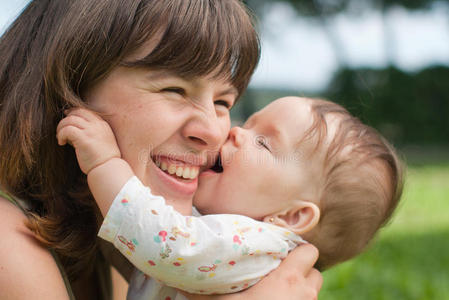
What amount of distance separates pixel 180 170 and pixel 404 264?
3.45 meters

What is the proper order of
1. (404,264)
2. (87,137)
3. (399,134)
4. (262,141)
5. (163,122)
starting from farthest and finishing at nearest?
(399,134) < (404,264) < (262,141) < (163,122) < (87,137)

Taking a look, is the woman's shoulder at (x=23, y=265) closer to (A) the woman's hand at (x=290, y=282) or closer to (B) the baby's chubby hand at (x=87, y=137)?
(B) the baby's chubby hand at (x=87, y=137)

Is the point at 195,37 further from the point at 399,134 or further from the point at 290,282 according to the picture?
the point at 399,134

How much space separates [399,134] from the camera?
17094 millimetres

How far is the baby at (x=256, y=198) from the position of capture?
178 cm

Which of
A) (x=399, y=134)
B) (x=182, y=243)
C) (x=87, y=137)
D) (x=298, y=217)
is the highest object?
(x=87, y=137)

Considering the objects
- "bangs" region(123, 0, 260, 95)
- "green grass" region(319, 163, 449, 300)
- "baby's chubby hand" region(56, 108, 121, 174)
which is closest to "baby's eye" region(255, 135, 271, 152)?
"bangs" region(123, 0, 260, 95)

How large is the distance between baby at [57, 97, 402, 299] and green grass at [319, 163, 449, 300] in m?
0.64

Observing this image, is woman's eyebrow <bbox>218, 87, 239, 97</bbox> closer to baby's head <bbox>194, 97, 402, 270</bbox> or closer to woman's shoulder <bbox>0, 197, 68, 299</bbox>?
baby's head <bbox>194, 97, 402, 270</bbox>

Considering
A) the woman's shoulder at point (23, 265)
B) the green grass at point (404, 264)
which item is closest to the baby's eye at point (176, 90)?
the woman's shoulder at point (23, 265)

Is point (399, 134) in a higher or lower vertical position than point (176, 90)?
lower

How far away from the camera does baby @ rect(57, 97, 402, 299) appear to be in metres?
1.78

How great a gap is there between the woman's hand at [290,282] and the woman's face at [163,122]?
41 centimetres

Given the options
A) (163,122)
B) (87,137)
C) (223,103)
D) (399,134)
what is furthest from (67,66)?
(399,134)
